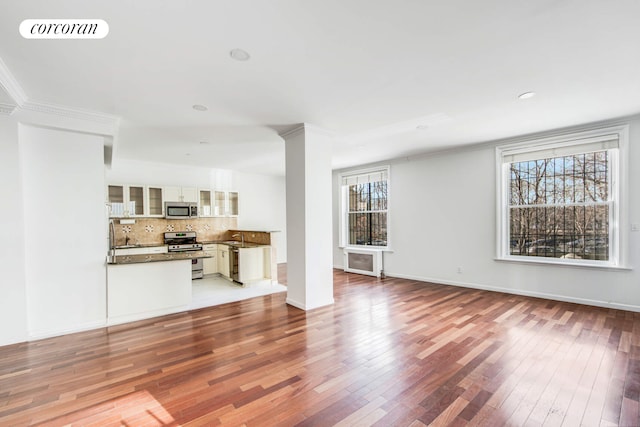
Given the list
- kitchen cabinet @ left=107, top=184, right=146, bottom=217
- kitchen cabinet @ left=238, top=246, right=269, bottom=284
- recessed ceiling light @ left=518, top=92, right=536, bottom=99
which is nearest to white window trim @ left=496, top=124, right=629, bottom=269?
recessed ceiling light @ left=518, top=92, right=536, bottom=99

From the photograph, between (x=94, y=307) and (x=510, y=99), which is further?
(x=94, y=307)

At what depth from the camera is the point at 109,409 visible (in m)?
2.00

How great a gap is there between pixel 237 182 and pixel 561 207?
22.7 ft

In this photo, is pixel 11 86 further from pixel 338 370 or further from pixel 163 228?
pixel 163 228

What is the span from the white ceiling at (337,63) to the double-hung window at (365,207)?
2676 millimetres

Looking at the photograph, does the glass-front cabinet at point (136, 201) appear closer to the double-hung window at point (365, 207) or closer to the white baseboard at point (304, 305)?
the white baseboard at point (304, 305)

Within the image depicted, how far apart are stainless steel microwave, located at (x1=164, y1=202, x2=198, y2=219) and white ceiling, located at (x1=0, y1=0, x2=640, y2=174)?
2.31 meters

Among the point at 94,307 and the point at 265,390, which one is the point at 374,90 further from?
the point at 94,307

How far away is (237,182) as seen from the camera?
7.80m

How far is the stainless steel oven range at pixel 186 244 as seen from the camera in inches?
243

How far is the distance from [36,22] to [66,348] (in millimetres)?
2958

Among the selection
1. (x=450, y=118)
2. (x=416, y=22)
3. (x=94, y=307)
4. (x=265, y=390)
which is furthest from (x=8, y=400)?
(x=450, y=118)

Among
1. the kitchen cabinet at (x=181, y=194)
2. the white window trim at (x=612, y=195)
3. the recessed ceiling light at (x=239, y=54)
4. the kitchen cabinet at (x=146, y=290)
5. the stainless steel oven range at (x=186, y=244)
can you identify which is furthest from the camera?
the kitchen cabinet at (x=181, y=194)

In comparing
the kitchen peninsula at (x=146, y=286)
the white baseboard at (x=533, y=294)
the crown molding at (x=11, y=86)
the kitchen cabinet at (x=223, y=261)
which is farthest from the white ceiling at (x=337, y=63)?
the kitchen cabinet at (x=223, y=261)
